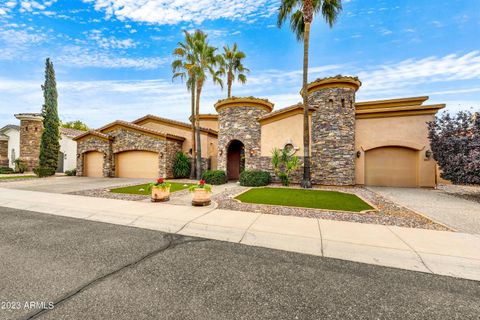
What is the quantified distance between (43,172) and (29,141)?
368 inches

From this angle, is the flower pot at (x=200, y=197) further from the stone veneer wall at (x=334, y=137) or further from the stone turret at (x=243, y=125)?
the stone veneer wall at (x=334, y=137)

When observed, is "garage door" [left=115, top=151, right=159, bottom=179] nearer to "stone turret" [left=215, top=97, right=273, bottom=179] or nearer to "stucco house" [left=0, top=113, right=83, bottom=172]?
"stone turret" [left=215, top=97, right=273, bottom=179]

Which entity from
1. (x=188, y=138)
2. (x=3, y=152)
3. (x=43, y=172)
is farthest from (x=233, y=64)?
(x=3, y=152)

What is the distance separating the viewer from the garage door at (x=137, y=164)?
1802cm

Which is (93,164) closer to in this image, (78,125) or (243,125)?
(243,125)

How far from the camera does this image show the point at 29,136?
23.9 m

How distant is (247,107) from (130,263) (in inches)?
541

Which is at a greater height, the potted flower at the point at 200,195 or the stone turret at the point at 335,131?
the stone turret at the point at 335,131

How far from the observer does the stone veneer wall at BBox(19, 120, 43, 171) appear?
2377 centimetres

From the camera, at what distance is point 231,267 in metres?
3.40

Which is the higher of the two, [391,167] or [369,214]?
[391,167]

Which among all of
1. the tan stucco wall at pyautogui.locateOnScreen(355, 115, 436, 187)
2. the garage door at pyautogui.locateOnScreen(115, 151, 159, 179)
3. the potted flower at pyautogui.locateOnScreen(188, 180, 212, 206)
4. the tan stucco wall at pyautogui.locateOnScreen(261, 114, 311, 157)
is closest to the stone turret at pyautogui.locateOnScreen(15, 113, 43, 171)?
the garage door at pyautogui.locateOnScreen(115, 151, 159, 179)

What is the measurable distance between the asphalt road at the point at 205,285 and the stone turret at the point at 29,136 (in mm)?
29063

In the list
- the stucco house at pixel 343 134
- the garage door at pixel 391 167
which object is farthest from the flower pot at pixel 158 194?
the garage door at pixel 391 167
